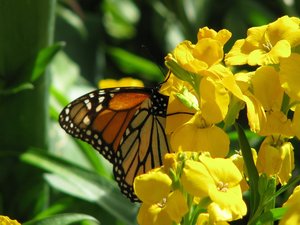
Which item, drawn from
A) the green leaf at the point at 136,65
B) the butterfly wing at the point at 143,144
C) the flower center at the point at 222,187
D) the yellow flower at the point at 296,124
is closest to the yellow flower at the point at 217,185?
the flower center at the point at 222,187

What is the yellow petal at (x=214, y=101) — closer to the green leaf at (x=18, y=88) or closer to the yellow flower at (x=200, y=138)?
the yellow flower at (x=200, y=138)

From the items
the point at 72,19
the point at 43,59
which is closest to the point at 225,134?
the point at 43,59

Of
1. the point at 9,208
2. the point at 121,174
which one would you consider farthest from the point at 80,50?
the point at 121,174

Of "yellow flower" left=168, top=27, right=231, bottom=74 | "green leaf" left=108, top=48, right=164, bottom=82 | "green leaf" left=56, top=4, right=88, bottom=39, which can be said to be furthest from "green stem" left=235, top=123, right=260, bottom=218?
"green leaf" left=56, top=4, right=88, bottom=39

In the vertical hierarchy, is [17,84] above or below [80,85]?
above

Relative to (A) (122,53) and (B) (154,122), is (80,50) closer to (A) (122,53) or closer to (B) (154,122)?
(A) (122,53)
